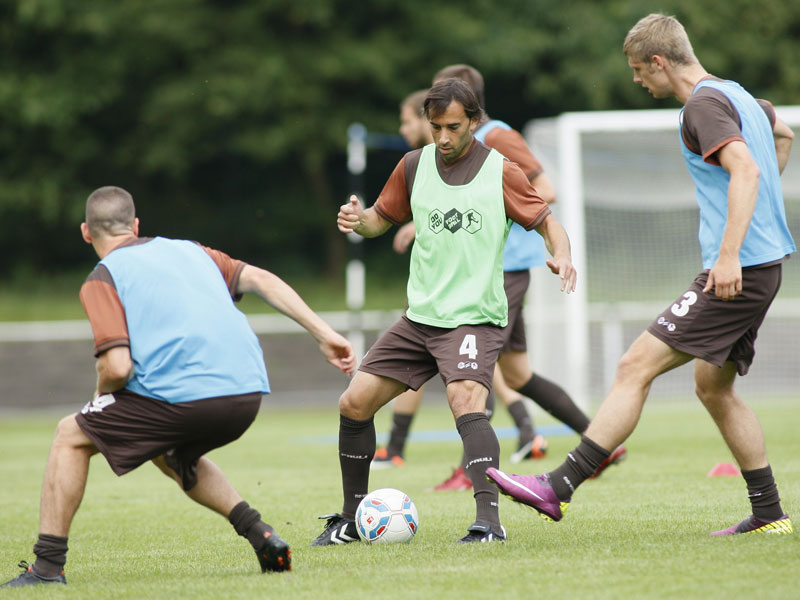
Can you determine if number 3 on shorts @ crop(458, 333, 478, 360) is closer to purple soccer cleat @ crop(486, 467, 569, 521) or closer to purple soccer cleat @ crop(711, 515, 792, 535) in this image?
purple soccer cleat @ crop(486, 467, 569, 521)

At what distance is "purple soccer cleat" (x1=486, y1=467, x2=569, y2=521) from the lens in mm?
4387

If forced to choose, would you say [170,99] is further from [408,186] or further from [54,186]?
[408,186]

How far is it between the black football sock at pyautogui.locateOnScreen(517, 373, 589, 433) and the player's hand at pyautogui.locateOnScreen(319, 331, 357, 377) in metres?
3.31

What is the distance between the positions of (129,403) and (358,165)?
57.8 ft

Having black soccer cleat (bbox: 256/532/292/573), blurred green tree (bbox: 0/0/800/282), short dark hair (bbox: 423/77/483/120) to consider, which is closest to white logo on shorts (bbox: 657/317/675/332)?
short dark hair (bbox: 423/77/483/120)

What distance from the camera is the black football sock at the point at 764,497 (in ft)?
15.2

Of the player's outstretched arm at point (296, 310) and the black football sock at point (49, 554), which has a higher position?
the player's outstretched arm at point (296, 310)

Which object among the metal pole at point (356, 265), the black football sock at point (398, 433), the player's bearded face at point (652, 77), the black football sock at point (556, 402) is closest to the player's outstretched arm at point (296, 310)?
the player's bearded face at point (652, 77)

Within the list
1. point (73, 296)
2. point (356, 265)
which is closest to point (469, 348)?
point (356, 265)

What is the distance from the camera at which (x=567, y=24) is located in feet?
75.9

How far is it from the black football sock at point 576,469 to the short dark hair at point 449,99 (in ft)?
5.02

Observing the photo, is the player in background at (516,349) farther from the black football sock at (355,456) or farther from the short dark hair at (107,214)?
the short dark hair at (107,214)

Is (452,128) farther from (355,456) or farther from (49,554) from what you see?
(49,554)

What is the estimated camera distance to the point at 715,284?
433 cm
